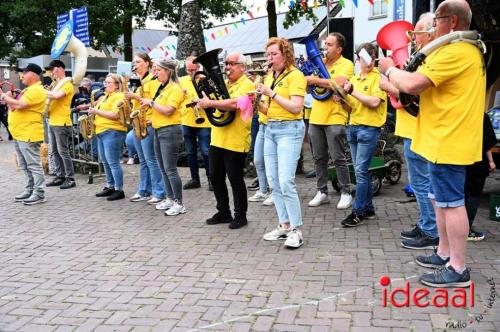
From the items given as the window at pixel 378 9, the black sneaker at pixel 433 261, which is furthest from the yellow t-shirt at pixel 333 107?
the window at pixel 378 9

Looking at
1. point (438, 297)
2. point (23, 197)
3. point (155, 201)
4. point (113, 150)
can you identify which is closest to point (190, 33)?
point (113, 150)

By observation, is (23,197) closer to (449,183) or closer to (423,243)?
(423,243)

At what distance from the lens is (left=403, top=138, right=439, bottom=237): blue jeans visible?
5.05 meters

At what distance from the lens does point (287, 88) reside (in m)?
5.16

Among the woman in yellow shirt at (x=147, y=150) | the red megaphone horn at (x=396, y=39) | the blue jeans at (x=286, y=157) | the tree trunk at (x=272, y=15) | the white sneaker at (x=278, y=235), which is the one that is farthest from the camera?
the tree trunk at (x=272, y=15)

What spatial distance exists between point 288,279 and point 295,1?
41.8 ft

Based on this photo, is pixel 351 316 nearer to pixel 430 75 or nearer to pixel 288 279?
pixel 288 279

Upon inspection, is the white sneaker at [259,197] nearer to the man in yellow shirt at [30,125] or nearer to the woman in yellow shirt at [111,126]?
the woman in yellow shirt at [111,126]

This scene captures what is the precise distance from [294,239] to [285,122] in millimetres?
1146

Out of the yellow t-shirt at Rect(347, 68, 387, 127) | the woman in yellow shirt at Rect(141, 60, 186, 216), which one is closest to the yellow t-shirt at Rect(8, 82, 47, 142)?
the woman in yellow shirt at Rect(141, 60, 186, 216)

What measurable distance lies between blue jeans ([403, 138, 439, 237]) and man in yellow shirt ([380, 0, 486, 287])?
993 millimetres

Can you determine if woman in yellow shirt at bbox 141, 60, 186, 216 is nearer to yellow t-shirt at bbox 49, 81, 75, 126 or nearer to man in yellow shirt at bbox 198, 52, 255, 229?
man in yellow shirt at bbox 198, 52, 255, 229

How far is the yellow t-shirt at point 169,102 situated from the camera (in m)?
6.60

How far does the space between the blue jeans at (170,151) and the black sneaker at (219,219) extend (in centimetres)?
75
